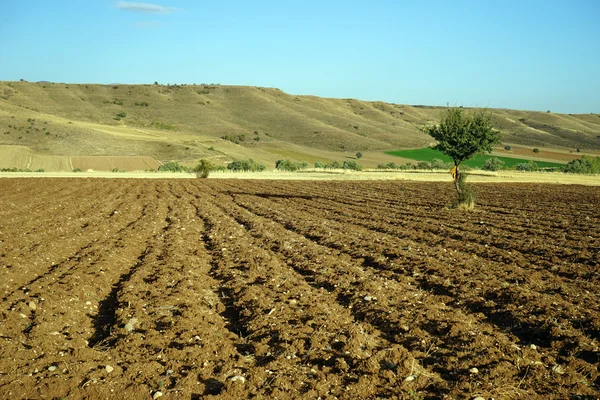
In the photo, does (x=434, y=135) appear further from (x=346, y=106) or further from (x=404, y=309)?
(x=346, y=106)

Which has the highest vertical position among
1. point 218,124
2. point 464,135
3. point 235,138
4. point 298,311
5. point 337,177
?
point 218,124

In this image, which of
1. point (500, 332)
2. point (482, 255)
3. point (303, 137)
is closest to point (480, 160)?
point (303, 137)

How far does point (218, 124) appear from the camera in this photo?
417 ft

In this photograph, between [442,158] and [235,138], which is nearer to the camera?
[442,158]

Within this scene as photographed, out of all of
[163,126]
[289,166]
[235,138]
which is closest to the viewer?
[289,166]

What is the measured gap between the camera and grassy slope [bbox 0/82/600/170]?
8888cm

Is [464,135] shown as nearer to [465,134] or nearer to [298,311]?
[465,134]

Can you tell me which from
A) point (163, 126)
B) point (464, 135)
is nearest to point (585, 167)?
point (464, 135)

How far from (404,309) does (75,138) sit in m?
87.3

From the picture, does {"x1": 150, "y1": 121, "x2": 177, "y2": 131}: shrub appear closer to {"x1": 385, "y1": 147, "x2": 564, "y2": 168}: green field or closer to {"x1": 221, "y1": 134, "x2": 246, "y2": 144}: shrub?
{"x1": 221, "y1": 134, "x2": 246, "y2": 144}: shrub

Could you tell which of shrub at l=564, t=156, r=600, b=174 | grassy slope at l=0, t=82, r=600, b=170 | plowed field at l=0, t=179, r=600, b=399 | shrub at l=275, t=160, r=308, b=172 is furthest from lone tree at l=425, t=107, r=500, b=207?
grassy slope at l=0, t=82, r=600, b=170

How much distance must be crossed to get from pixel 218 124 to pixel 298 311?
12118 centimetres

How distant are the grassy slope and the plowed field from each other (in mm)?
69054

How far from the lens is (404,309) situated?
28.9ft
